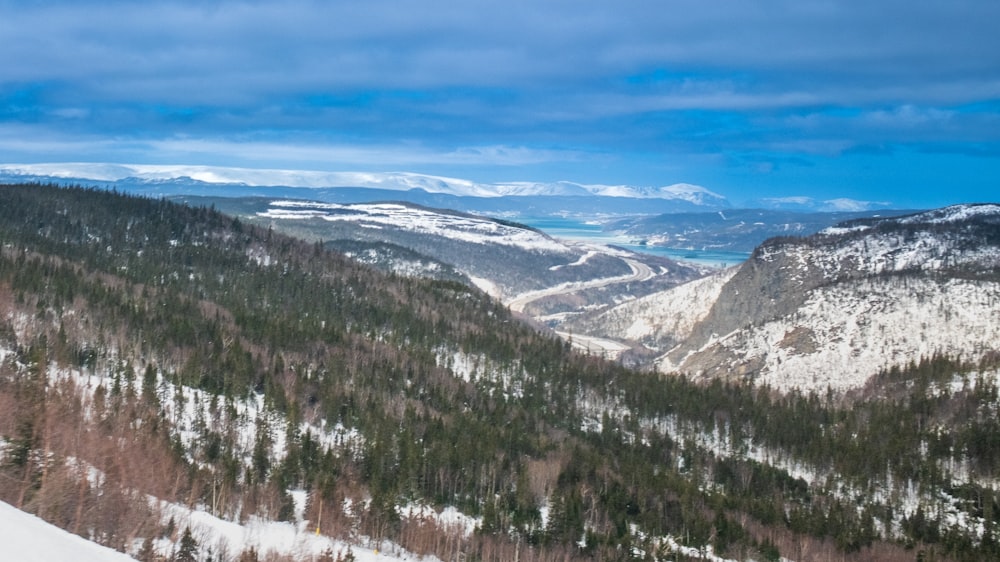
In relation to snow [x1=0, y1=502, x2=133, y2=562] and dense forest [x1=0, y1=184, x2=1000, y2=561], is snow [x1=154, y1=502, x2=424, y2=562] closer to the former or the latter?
dense forest [x1=0, y1=184, x2=1000, y2=561]

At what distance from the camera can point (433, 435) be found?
9625cm

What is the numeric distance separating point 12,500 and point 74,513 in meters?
2.37

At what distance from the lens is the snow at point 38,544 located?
2053cm

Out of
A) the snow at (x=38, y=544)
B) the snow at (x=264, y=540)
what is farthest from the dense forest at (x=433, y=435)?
the snow at (x=38, y=544)

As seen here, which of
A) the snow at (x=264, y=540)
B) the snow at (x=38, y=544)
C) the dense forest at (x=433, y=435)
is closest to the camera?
the snow at (x=38, y=544)

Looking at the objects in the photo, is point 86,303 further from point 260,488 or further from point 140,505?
point 140,505

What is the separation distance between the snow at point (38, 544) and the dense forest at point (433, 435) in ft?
31.1

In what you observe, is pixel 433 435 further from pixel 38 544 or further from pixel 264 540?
pixel 38 544

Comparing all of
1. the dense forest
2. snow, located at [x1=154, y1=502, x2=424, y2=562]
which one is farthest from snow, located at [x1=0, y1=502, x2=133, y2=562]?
snow, located at [x1=154, y1=502, x2=424, y2=562]

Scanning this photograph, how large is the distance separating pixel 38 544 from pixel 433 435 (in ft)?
250

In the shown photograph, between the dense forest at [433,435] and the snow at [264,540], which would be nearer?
the snow at [264,540]

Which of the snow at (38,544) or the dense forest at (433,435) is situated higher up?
the snow at (38,544)

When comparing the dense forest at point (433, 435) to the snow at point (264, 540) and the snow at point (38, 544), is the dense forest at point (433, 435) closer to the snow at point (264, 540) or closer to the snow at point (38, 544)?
the snow at point (264, 540)

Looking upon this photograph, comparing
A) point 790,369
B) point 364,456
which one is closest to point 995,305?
point 790,369
